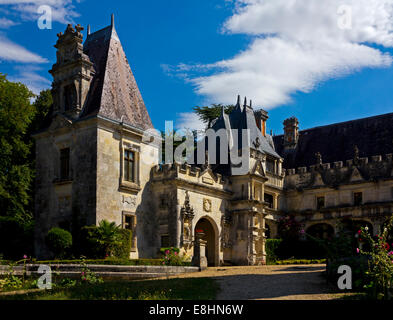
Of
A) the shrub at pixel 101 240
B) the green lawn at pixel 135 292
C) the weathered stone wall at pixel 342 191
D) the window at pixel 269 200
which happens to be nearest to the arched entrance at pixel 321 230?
the weathered stone wall at pixel 342 191

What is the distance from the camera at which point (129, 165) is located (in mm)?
28250

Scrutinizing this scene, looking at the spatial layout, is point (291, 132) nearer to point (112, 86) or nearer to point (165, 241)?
point (165, 241)

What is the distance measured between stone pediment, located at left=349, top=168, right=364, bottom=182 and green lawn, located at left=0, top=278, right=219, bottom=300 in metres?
24.1

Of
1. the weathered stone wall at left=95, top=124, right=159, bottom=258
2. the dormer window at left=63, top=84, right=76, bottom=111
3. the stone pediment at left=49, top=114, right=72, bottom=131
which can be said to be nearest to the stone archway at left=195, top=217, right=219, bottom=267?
the weathered stone wall at left=95, top=124, right=159, bottom=258

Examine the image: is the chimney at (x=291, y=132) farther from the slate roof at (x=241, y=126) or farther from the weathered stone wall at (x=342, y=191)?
the slate roof at (x=241, y=126)

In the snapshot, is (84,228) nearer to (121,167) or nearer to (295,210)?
(121,167)

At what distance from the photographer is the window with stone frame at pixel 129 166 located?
28.0 metres

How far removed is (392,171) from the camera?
35.2m

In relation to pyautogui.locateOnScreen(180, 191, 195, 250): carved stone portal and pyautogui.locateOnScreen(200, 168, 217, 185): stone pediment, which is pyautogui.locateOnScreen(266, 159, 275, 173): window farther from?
pyautogui.locateOnScreen(180, 191, 195, 250): carved stone portal

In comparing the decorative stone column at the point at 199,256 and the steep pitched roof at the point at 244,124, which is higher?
the steep pitched roof at the point at 244,124

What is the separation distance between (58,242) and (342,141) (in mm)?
24185

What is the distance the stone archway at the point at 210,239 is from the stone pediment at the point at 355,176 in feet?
35.2

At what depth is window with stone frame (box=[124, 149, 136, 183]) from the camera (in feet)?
91.7
